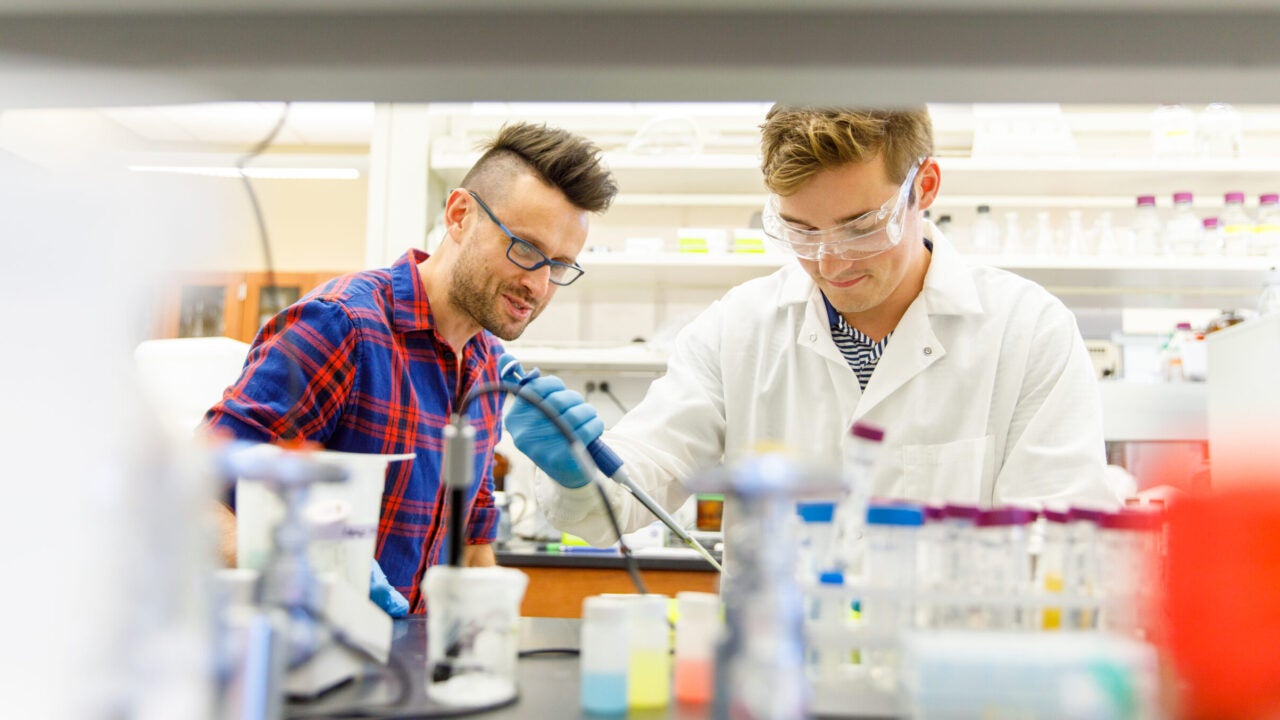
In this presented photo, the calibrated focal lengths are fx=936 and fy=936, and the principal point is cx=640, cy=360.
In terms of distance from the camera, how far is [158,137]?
78 cm

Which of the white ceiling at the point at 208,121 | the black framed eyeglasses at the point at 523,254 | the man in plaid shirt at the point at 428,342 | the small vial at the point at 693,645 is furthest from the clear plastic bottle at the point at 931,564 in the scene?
the black framed eyeglasses at the point at 523,254

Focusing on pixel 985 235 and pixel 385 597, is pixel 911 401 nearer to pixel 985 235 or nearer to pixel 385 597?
pixel 385 597

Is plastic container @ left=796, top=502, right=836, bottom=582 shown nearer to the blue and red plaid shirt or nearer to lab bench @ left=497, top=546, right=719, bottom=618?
the blue and red plaid shirt

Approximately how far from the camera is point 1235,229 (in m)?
3.21

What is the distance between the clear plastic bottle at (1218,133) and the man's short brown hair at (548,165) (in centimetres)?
258

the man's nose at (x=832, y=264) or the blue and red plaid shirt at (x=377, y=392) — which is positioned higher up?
the man's nose at (x=832, y=264)

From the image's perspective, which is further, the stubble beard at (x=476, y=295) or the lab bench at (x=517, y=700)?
the stubble beard at (x=476, y=295)

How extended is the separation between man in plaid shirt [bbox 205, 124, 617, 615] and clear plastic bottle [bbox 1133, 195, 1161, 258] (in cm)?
221

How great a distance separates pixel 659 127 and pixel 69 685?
324 centimetres

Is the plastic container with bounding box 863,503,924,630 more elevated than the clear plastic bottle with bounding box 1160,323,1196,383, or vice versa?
the clear plastic bottle with bounding box 1160,323,1196,383

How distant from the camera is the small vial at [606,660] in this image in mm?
727

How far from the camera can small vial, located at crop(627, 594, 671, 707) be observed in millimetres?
738

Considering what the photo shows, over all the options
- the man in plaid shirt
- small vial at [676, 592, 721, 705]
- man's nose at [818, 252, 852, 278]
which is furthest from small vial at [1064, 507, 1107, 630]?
the man in plaid shirt

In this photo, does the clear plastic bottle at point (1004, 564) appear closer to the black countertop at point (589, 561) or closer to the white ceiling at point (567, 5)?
the white ceiling at point (567, 5)
